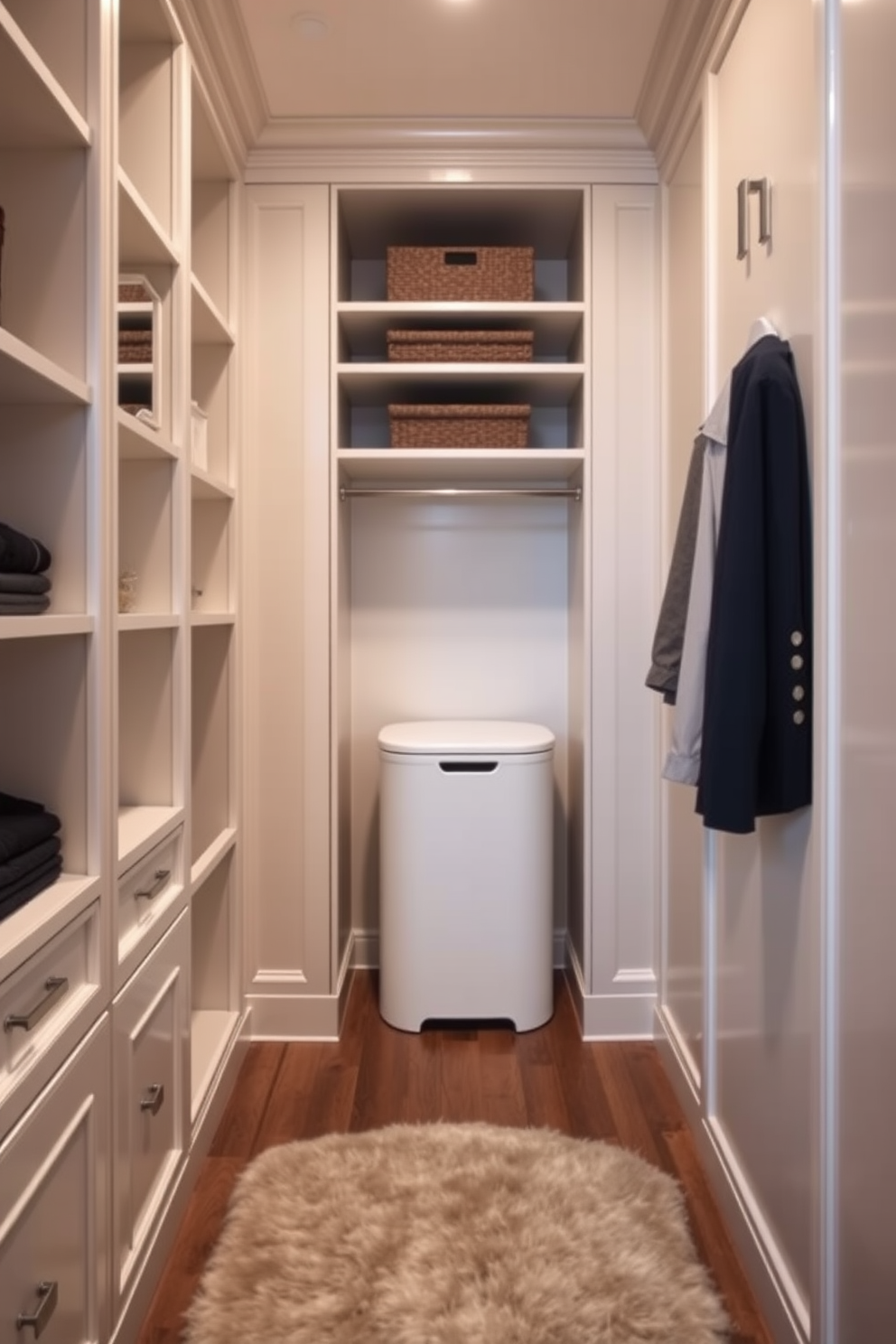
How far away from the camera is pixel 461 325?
234 cm

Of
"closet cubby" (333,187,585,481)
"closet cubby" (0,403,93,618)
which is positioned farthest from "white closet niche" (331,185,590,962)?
"closet cubby" (0,403,93,618)

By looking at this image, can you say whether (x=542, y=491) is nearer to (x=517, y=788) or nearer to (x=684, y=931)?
(x=517, y=788)

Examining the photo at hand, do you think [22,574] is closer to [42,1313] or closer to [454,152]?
[42,1313]

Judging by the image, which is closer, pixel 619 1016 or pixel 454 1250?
pixel 454 1250

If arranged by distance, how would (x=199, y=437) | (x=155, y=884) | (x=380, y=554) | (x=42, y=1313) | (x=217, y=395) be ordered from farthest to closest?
(x=380, y=554) → (x=217, y=395) → (x=199, y=437) → (x=155, y=884) → (x=42, y=1313)

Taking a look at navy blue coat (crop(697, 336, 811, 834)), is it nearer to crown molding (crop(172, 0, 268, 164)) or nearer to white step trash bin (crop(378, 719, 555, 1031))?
white step trash bin (crop(378, 719, 555, 1031))

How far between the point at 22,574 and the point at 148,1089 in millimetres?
920

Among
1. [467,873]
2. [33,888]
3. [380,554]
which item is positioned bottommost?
[467,873]

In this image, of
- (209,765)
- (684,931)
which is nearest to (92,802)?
(209,765)

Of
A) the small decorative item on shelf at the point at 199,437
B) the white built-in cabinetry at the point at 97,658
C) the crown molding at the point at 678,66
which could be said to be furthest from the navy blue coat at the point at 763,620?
the small decorative item on shelf at the point at 199,437

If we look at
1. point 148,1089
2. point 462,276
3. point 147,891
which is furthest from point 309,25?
point 148,1089

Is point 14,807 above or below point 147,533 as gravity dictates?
below

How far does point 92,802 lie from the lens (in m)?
1.21

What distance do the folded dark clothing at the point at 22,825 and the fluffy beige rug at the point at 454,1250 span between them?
33.9 inches
